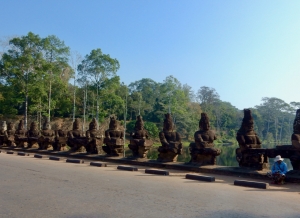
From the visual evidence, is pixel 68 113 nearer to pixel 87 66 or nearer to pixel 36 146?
pixel 87 66

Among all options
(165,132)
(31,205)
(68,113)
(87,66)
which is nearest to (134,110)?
(68,113)

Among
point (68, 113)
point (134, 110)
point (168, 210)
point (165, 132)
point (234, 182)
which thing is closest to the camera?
point (168, 210)

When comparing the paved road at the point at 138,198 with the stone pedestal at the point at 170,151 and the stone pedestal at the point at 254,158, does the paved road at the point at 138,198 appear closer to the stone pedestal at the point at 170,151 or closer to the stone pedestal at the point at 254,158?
the stone pedestal at the point at 254,158

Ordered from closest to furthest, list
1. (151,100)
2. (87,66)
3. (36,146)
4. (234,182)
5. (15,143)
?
(234,182)
(36,146)
(15,143)
(87,66)
(151,100)

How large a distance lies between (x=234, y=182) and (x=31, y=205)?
511cm

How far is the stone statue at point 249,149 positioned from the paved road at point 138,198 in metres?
1.22

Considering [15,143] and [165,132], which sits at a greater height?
[165,132]

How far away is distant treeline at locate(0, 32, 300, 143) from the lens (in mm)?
32156

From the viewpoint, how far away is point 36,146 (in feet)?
73.3

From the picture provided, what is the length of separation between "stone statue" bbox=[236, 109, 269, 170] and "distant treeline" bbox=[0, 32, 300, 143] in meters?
25.4

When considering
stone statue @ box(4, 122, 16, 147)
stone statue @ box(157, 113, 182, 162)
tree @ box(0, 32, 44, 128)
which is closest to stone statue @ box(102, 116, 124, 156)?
stone statue @ box(157, 113, 182, 162)

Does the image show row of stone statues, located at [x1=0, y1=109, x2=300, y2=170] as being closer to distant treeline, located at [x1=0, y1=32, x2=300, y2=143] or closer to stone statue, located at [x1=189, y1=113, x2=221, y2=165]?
stone statue, located at [x1=189, y1=113, x2=221, y2=165]

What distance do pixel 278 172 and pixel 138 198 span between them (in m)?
3.99

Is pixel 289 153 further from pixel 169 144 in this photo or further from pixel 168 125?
pixel 168 125
